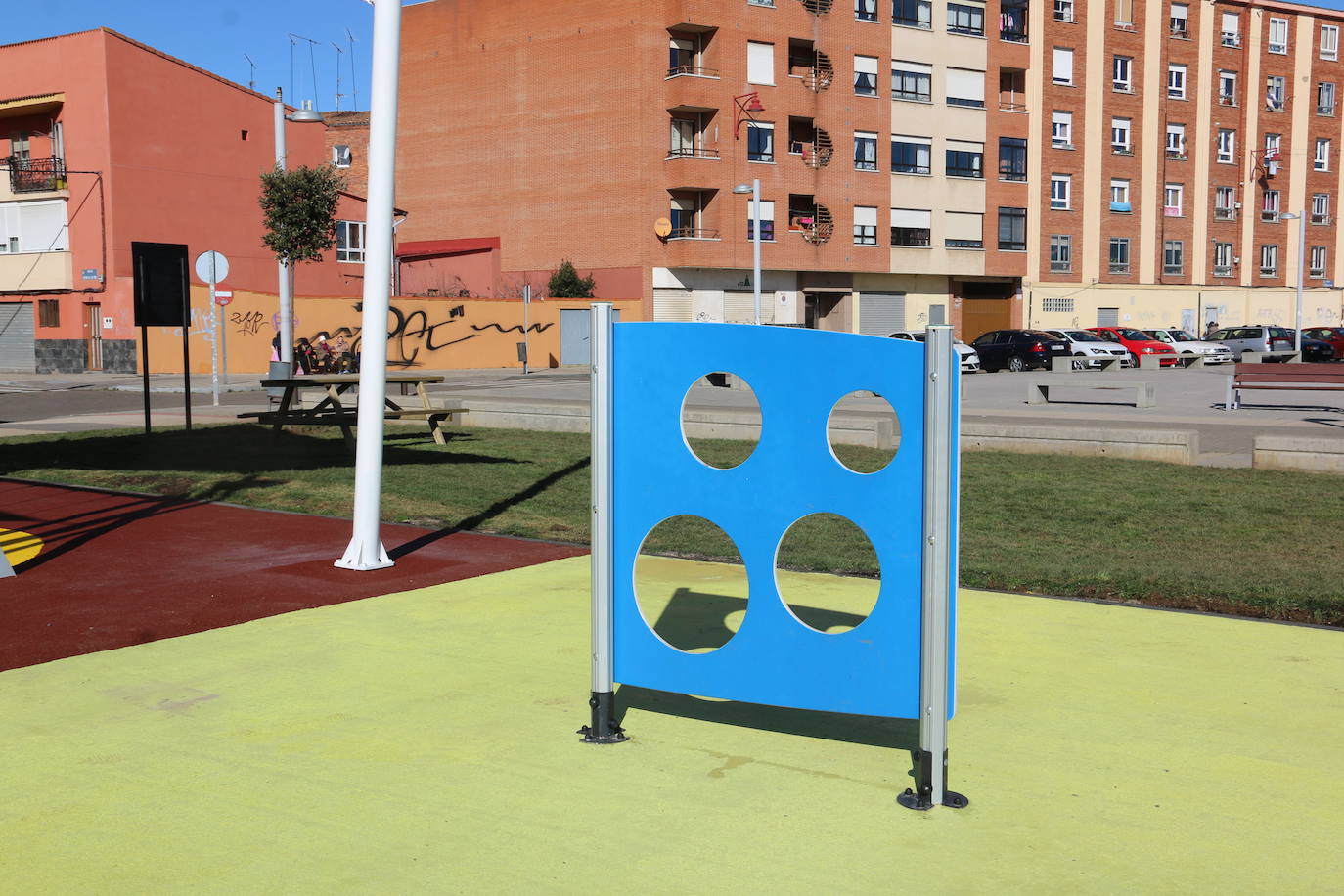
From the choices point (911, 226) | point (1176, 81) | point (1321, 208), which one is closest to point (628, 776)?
point (911, 226)

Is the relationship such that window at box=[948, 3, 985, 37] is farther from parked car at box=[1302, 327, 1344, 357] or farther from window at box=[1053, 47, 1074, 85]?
parked car at box=[1302, 327, 1344, 357]

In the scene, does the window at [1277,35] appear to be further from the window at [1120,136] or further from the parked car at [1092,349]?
the parked car at [1092,349]

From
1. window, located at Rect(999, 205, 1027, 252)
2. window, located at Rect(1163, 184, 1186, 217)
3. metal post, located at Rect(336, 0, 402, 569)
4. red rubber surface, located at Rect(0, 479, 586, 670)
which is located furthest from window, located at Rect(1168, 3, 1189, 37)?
metal post, located at Rect(336, 0, 402, 569)

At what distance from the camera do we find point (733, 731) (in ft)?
15.4

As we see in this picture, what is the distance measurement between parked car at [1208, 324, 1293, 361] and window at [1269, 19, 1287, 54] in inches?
935

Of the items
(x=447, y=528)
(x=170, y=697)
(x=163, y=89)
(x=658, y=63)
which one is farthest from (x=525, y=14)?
(x=170, y=697)

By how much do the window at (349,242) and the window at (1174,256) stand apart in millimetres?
38062

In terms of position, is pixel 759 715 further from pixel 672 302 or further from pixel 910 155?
pixel 910 155

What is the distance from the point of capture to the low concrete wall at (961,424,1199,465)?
13.5 metres

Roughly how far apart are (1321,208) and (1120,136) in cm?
1466

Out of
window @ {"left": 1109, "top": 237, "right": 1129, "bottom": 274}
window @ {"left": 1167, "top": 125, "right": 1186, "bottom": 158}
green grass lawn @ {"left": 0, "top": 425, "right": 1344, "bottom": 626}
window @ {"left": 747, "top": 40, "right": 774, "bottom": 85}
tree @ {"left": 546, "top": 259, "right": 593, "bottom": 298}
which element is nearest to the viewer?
green grass lawn @ {"left": 0, "top": 425, "right": 1344, "bottom": 626}

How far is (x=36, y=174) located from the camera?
44281mm

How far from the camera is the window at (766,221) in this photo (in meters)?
50.5

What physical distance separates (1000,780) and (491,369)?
43.0 metres
